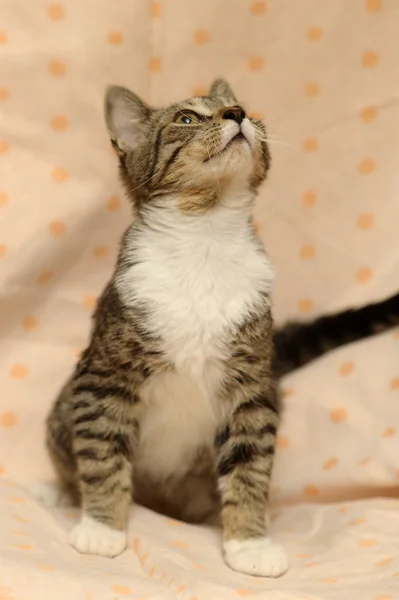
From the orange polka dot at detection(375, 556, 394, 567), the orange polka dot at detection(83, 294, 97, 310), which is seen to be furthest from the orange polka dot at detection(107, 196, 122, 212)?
the orange polka dot at detection(375, 556, 394, 567)

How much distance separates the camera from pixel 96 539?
119 centimetres

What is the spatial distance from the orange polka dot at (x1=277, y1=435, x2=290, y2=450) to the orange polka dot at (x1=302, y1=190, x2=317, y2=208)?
0.59 metres

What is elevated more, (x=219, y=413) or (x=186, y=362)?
(x=186, y=362)

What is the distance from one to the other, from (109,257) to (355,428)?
74 centimetres

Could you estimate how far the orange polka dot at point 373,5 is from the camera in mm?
1640

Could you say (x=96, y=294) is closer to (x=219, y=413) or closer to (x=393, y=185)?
(x=219, y=413)

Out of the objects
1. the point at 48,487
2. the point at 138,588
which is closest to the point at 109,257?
the point at 48,487

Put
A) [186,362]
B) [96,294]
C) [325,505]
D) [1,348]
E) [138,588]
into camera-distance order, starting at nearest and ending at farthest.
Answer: [138,588] < [186,362] < [325,505] < [1,348] < [96,294]

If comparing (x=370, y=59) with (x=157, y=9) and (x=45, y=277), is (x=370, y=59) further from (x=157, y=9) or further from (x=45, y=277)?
(x=45, y=277)

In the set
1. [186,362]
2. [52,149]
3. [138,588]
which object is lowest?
[138,588]

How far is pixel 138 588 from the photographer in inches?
40.9

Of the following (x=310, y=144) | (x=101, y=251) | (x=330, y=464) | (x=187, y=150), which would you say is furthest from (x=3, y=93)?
(x=330, y=464)

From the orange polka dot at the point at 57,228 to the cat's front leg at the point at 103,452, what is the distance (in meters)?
0.51

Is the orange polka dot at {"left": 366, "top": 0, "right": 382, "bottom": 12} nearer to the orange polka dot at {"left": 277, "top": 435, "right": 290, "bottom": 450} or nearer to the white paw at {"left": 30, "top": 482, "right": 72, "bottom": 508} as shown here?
the orange polka dot at {"left": 277, "top": 435, "right": 290, "bottom": 450}
